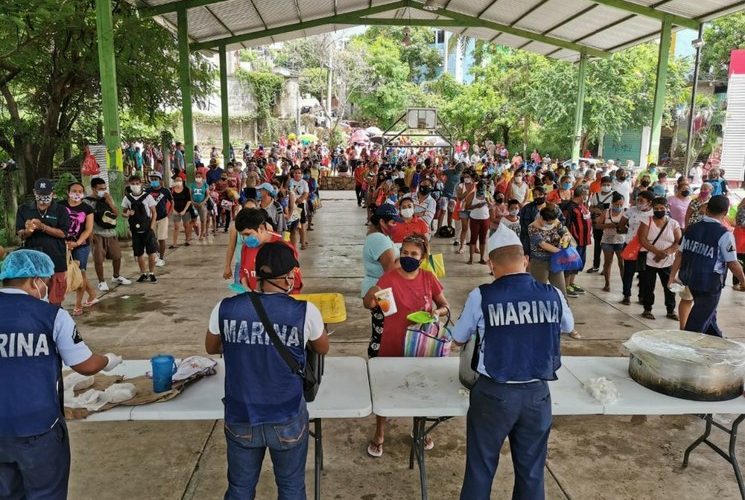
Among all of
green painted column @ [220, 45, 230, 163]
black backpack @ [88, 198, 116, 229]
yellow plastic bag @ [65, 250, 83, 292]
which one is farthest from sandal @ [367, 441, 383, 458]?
green painted column @ [220, 45, 230, 163]

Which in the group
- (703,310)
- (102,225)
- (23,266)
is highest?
(23,266)

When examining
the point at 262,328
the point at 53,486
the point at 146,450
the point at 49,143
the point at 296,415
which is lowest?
the point at 146,450

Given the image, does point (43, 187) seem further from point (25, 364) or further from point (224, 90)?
point (224, 90)

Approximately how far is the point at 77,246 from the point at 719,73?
119ft

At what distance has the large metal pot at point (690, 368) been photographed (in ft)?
10.5

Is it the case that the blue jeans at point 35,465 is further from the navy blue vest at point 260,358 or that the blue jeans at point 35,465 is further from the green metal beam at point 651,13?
the green metal beam at point 651,13

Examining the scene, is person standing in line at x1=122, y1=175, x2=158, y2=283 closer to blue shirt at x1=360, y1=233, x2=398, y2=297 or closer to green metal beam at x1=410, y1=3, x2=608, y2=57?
blue shirt at x1=360, y1=233, x2=398, y2=297

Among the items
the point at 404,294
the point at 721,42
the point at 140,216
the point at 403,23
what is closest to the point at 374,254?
the point at 404,294

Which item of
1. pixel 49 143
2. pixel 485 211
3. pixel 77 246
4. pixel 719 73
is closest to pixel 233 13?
pixel 49 143

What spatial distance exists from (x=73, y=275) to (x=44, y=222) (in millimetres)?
1069

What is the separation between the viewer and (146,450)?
13.4 feet

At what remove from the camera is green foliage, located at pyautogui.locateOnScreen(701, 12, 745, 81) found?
3075 cm

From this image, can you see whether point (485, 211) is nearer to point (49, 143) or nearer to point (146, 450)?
point (146, 450)

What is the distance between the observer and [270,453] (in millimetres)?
2648
